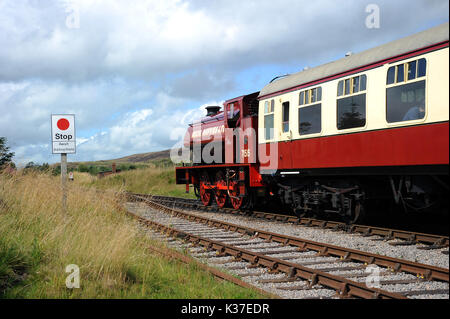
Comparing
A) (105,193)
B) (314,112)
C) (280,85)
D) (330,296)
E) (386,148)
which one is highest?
(280,85)

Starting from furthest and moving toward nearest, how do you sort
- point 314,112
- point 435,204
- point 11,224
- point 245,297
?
point 314,112
point 11,224
point 435,204
point 245,297

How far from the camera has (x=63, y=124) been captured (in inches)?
396

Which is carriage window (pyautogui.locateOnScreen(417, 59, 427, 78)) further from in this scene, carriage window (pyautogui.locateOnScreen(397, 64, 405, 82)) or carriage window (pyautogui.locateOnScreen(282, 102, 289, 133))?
carriage window (pyautogui.locateOnScreen(282, 102, 289, 133))

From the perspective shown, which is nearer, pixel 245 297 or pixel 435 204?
pixel 245 297

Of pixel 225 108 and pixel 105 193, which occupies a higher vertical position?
pixel 225 108

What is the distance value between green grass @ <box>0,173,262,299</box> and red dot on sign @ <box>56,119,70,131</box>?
2.15 meters

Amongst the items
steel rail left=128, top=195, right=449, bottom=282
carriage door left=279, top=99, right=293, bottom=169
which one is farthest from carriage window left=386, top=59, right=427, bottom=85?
carriage door left=279, top=99, right=293, bottom=169

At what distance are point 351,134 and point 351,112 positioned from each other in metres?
0.47

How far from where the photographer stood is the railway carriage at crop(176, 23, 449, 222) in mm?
6738

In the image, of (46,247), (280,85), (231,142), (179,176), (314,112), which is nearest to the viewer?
(46,247)

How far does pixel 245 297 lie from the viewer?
17.1 feet

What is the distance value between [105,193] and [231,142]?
182 inches

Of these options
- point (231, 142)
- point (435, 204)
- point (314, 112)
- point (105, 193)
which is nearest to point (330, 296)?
point (435, 204)
